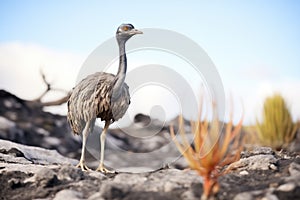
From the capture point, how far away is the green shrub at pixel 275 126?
12.3 metres

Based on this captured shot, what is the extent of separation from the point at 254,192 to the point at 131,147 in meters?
12.5

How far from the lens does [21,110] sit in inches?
611

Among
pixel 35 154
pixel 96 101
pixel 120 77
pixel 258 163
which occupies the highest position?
pixel 120 77

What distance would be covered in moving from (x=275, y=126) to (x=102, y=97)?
24.3ft

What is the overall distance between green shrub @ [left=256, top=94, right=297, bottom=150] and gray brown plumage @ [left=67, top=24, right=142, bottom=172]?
6.91 metres

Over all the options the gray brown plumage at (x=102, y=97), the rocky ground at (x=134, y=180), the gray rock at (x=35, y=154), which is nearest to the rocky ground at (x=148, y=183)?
the rocky ground at (x=134, y=180)

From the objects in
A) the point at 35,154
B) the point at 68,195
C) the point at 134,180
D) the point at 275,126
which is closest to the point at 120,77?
the point at 134,180

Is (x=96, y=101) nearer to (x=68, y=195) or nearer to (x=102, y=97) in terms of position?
(x=102, y=97)

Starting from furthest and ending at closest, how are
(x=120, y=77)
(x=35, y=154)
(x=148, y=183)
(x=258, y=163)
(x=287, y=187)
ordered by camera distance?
(x=35, y=154)
(x=120, y=77)
(x=258, y=163)
(x=148, y=183)
(x=287, y=187)

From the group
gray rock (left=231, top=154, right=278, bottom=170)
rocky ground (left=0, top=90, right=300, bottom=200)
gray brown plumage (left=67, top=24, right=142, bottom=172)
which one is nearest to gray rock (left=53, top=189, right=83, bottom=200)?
rocky ground (left=0, top=90, right=300, bottom=200)

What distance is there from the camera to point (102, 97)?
6.14 m

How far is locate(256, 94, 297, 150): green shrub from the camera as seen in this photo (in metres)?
12.3

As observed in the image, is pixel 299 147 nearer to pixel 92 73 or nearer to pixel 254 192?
pixel 92 73

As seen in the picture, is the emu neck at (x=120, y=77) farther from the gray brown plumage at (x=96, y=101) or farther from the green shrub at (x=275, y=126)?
the green shrub at (x=275, y=126)
